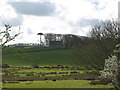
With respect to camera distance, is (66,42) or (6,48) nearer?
(6,48)

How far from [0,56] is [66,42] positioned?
3836 inches

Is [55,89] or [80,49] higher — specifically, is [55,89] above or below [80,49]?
below

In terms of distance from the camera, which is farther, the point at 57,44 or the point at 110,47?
the point at 57,44

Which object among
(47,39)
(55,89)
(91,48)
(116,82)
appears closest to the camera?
(116,82)

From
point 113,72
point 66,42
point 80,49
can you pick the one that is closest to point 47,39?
point 66,42

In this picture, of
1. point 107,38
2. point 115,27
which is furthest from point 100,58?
point 115,27

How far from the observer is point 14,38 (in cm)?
811

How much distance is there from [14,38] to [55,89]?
1712 centimetres

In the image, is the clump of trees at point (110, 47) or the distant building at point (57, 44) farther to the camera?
the distant building at point (57, 44)

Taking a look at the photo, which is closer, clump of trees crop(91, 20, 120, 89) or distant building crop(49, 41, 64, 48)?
clump of trees crop(91, 20, 120, 89)

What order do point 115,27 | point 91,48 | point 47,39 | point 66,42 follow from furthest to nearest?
point 47,39
point 66,42
point 91,48
point 115,27

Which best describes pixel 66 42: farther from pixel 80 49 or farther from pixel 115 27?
pixel 115 27

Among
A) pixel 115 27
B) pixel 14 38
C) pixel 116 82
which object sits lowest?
pixel 116 82

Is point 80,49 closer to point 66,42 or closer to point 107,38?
point 107,38
